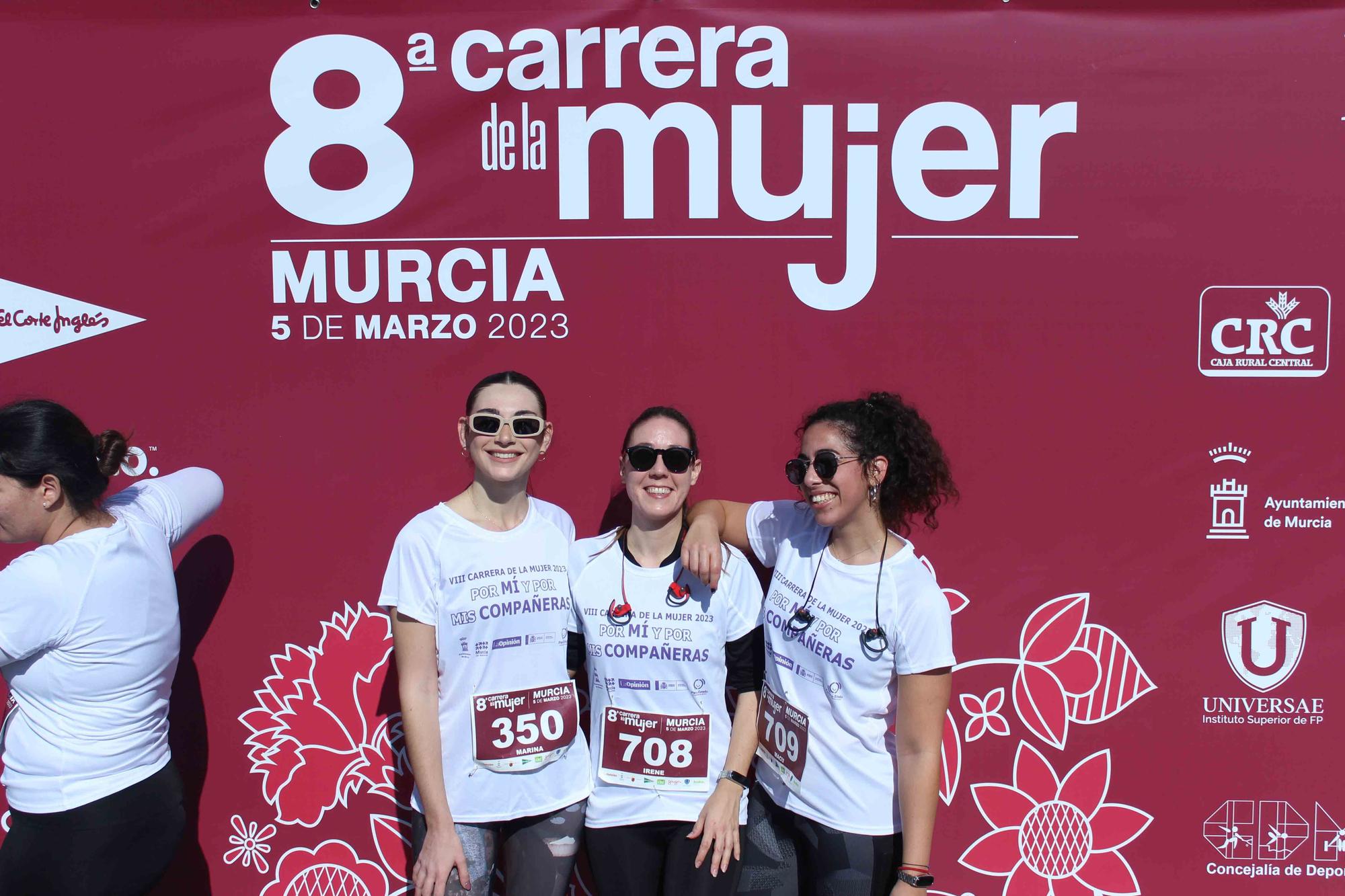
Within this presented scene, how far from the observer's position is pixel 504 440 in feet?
7.22

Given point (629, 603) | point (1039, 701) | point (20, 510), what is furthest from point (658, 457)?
point (1039, 701)

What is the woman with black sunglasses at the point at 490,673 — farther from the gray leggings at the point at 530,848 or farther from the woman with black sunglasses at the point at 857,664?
the woman with black sunglasses at the point at 857,664

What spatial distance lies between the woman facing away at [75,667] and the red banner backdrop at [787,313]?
0.73 metres

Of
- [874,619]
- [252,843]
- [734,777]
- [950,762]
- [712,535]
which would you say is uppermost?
[712,535]

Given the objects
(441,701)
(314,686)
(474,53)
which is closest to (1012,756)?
(441,701)

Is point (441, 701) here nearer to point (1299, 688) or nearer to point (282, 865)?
point (282, 865)

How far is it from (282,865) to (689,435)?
191 centimetres

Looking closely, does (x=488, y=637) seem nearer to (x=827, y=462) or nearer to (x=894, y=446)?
(x=827, y=462)

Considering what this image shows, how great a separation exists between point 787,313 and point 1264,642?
1.68 metres

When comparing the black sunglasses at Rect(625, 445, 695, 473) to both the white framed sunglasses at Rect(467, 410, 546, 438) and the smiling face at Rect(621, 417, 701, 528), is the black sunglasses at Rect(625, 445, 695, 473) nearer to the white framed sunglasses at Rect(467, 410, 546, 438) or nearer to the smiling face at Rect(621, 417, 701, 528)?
the smiling face at Rect(621, 417, 701, 528)

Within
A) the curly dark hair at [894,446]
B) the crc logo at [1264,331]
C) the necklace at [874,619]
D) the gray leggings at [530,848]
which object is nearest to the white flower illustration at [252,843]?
the gray leggings at [530,848]

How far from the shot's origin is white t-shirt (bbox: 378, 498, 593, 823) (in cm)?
221

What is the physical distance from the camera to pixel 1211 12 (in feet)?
8.78

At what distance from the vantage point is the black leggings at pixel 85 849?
6.69 feet
